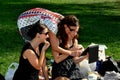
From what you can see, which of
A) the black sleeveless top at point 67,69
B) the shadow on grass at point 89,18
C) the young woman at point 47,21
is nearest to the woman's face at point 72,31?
the young woman at point 47,21

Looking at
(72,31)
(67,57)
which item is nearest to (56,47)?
(67,57)

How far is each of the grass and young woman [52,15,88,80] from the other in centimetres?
229

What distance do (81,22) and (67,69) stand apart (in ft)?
26.2

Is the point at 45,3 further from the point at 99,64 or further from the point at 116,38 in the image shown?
the point at 99,64

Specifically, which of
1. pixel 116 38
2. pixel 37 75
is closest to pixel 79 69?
pixel 37 75

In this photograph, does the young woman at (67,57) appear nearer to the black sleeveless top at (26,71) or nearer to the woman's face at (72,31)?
the woman's face at (72,31)

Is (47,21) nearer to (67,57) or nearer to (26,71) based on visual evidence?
(67,57)

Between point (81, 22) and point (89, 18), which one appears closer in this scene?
point (81, 22)

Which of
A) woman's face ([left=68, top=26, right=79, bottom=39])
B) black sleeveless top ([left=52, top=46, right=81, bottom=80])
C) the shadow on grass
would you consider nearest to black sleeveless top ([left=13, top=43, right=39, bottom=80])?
black sleeveless top ([left=52, top=46, right=81, bottom=80])

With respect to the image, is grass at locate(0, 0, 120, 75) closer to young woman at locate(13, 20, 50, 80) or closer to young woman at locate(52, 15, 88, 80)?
young woman at locate(52, 15, 88, 80)

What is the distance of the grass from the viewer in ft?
33.3

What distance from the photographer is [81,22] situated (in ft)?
46.5

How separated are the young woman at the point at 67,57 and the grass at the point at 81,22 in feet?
7.52

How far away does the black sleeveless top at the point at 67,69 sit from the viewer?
625 centimetres
